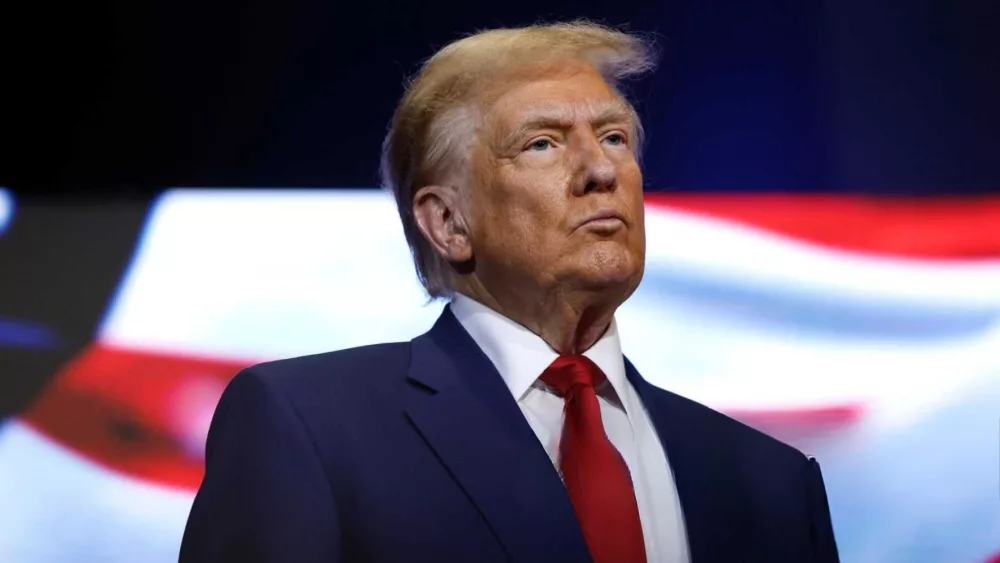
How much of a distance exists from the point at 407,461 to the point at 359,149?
956 millimetres

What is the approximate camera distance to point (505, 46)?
6.13ft

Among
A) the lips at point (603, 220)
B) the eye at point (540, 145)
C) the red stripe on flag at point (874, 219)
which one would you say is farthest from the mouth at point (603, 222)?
the red stripe on flag at point (874, 219)

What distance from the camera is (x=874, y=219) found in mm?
2488

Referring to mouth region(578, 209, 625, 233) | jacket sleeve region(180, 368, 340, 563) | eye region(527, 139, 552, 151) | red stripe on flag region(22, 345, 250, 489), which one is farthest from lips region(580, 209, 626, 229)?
red stripe on flag region(22, 345, 250, 489)

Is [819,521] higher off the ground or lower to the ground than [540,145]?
lower

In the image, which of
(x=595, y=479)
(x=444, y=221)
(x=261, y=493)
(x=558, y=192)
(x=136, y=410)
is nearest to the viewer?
A: (x=261, y=493)

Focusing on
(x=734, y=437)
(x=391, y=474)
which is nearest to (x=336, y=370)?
(x=391, y=474)

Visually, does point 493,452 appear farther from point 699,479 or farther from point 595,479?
point 699,479

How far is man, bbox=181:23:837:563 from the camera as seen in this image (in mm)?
1532

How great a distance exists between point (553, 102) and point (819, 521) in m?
0.76

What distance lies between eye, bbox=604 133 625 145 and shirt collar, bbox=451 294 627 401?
0.27 metres

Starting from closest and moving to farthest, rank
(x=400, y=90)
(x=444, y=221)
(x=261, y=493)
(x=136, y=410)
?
1. (x=261, y=493)
2. (x=444, y=221)
3. (x=136, y=410)
4. (x=400, y=90)

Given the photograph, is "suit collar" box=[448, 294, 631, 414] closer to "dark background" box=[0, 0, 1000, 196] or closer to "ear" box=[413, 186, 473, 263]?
"ear" box=[413, 186, 473, 263]

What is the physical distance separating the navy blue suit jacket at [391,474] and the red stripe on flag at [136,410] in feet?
1.95
